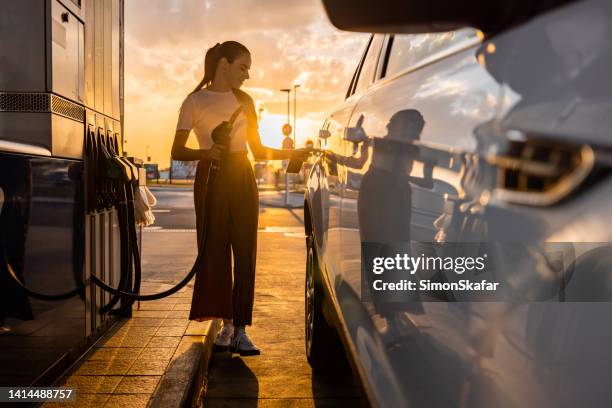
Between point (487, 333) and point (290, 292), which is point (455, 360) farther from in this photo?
point (290, 292)

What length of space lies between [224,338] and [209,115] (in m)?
1.49

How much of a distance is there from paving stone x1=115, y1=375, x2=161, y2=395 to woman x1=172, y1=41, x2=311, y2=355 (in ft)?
2.89

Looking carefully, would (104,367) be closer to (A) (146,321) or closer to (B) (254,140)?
(A) (146,321)

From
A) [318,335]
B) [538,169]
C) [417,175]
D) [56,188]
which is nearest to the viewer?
[538,169]

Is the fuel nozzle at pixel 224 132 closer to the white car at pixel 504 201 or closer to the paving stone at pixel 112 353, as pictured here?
the paving stone at pixel 112 353

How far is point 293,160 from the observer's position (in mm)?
4031

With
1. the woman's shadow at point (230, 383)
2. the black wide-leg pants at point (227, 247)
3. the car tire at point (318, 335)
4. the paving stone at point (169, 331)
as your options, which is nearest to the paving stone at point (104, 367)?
the woman's shadow at point (230, 383)

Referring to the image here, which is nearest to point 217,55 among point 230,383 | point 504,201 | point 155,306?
point 230,383

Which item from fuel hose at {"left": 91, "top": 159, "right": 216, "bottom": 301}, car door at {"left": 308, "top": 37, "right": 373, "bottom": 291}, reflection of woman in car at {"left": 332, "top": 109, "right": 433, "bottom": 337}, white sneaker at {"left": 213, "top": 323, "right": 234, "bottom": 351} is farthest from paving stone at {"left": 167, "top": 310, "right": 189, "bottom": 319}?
reflection of woman in car at {"left": 332, "top": 109, "right": 433, "bottom": 337}

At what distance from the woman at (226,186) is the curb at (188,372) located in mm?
160

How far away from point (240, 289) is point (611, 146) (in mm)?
3688

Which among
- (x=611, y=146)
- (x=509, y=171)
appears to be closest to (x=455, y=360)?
(x=509, y=171)

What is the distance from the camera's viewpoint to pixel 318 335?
350 cm

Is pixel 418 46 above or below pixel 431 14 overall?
above
